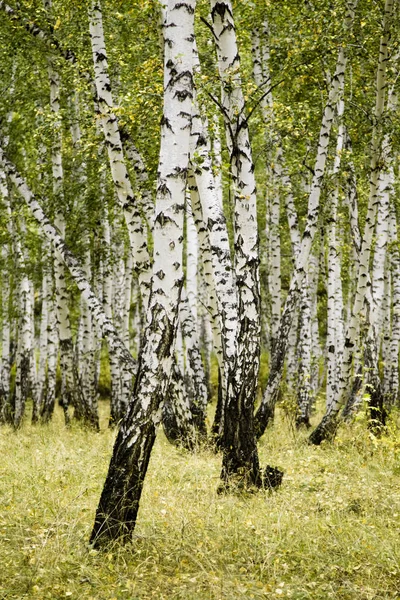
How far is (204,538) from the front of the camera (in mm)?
6129

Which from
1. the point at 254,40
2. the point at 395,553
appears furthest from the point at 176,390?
the point at 254,40

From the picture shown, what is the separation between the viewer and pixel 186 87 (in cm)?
623

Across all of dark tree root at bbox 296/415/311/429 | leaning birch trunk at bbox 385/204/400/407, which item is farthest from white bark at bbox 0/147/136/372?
leaning birch trunk at bbox 385/204/400/407

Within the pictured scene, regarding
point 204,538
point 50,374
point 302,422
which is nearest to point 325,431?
point 302,422

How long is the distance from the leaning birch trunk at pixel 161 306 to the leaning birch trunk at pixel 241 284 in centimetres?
175

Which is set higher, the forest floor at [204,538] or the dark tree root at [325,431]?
the dark tree root at [325,431]

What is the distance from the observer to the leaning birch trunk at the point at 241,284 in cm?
796

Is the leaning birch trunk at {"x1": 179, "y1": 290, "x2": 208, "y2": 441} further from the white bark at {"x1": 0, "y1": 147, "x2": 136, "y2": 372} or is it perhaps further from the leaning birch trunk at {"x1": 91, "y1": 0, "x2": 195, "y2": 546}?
the leaning birch trunk at {"x1": 91, "y1": 0, "x2": 195, "y2": 546}

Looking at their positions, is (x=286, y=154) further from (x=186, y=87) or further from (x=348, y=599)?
(x=348, y=599)

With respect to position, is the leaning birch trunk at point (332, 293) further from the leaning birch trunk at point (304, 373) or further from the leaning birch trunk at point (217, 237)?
the leaning birch trunk at point (217, 237)

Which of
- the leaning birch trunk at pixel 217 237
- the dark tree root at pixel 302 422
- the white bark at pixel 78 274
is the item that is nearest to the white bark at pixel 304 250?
the dark tree root at pixel 302 422

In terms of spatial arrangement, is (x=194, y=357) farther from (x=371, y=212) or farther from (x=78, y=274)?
(x=371, y=212)

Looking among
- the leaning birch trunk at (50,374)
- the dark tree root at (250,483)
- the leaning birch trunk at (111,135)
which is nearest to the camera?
the dark tree root at (250,483)

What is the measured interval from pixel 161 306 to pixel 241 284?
7.26ft
